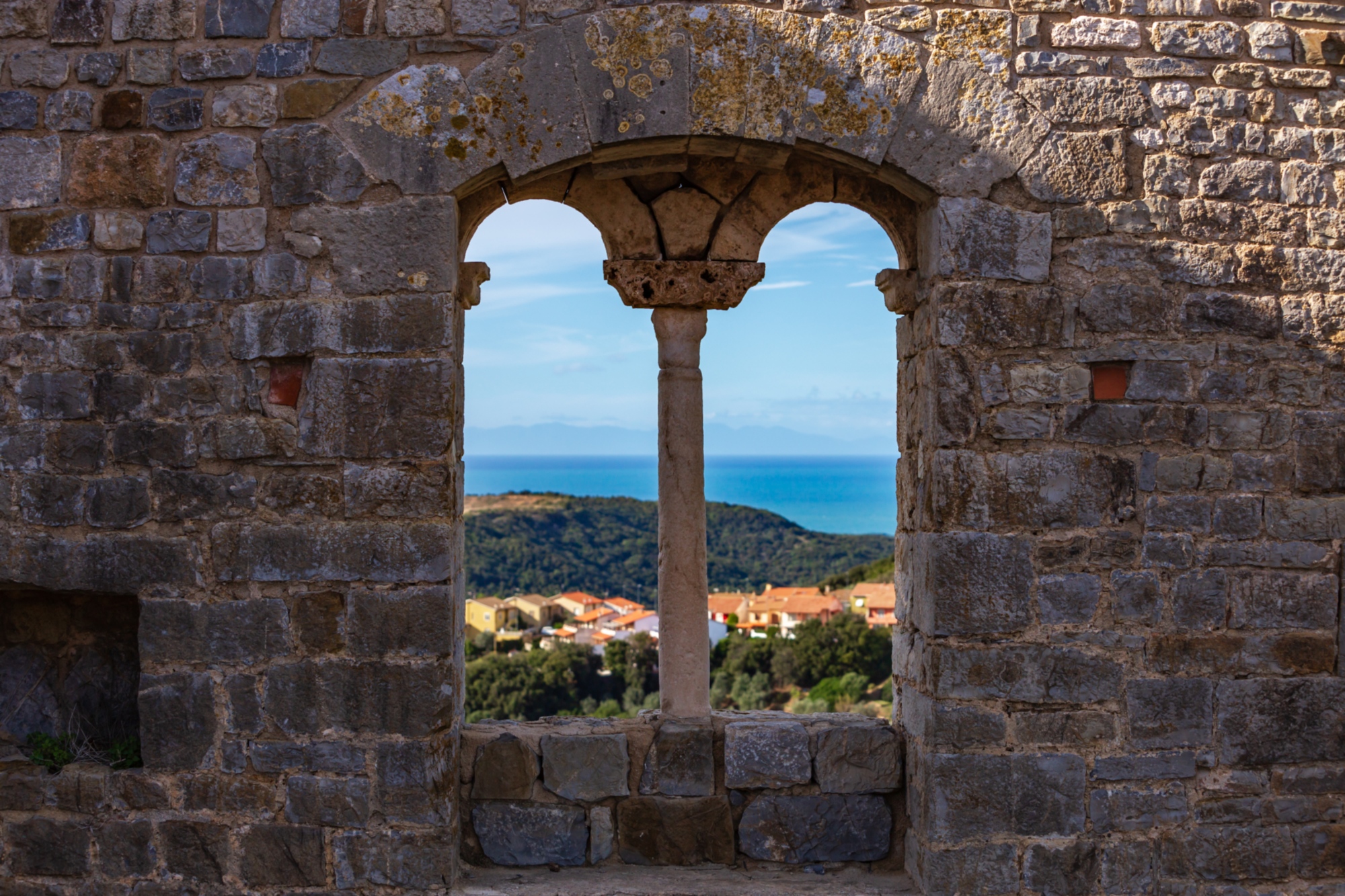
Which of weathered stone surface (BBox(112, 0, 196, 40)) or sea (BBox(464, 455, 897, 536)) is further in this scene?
sea (BBox(464, 455, 897, 536))

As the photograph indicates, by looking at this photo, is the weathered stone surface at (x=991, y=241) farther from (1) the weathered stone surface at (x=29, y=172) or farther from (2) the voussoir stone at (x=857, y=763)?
(1) the weathered stone surface at (x=29, y=172)

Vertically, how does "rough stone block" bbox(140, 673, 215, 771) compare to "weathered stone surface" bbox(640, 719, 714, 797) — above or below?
above

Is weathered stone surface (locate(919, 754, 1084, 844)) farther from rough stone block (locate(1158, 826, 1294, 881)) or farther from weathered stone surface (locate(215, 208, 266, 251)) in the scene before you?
weathered stone surface (locate(215, 208, 266, 251))

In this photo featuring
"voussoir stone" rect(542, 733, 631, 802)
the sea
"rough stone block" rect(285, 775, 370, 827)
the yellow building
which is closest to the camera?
"rough stone block" rect(285, 775, 370, 827)

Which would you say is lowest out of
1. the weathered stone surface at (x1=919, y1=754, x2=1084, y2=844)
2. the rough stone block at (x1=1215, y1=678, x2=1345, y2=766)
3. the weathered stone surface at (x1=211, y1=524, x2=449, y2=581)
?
the weathered stone surface at (x1=919, y1=754, x2=1084, y2=844)

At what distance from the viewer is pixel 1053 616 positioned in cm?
331

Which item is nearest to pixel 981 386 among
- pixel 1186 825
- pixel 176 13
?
pixel 1186 825

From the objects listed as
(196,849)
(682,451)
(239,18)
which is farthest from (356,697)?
(239,18)

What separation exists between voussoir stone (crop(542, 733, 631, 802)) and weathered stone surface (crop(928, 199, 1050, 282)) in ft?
6.50

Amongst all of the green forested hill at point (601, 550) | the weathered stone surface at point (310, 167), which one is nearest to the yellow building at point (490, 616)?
the green forested hill at point (601, 550)

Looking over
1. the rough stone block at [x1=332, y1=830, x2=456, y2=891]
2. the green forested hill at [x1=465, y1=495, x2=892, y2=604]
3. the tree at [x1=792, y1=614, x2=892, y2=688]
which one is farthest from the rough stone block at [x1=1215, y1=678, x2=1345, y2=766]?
the green forested hill at [x1=465, y1=495, x2=892, y2=604]

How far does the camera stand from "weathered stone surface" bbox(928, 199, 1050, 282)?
Answer: 332 centimetres

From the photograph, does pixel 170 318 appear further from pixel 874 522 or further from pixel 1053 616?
pixel 874 522

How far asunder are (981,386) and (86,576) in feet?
9.81
